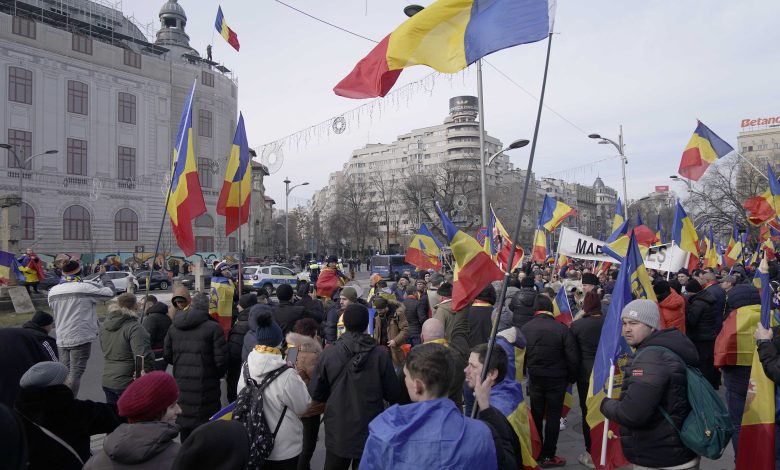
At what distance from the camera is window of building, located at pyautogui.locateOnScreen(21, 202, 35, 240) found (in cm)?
3972

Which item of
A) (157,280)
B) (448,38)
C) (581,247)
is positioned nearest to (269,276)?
(157,280)

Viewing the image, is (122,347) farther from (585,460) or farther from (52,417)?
(585,460)

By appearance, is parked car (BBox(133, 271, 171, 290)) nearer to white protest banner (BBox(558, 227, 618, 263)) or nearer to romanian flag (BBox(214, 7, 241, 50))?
romanian flag (BBox(214, 7, 241, 50))

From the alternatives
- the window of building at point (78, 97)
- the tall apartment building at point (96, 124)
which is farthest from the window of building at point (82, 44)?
the window of building at point (78, 97)

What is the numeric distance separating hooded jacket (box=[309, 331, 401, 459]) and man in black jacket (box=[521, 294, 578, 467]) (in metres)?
2.03

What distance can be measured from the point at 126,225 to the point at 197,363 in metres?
45.2

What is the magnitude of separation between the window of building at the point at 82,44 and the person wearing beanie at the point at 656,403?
162 feet

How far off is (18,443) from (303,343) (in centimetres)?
314

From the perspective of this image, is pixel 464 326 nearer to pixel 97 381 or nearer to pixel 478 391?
pixel 478 391

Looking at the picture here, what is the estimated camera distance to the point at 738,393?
5.20 m

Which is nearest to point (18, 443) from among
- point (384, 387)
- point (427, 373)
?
point (427, 373)

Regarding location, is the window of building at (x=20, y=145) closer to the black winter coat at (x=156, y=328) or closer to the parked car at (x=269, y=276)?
the parked car at (x=269, y=276)

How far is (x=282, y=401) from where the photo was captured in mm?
3703

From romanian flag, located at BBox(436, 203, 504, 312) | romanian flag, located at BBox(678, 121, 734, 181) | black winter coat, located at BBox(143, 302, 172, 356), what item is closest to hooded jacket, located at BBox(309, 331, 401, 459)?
romanian flag, located at BBox(436, 203, 504, 312)
